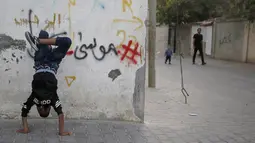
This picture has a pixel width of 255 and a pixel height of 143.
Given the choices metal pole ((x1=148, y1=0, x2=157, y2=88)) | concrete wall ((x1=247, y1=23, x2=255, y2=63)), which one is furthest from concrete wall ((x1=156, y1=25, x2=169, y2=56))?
metal pole ((x1=148, y1=0, x2=157, y2=88))

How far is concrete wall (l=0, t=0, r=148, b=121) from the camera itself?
551 centimetres

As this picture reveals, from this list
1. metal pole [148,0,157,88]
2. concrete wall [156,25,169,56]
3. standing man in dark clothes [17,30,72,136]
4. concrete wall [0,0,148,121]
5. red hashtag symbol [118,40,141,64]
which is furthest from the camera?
concrete wall [156,25,169,56]

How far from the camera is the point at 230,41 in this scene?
19.3 meters

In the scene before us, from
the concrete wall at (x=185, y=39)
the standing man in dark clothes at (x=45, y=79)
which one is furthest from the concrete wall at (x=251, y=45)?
the standing man in dark clothes at (x=45, y=79)

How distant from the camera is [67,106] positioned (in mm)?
5723

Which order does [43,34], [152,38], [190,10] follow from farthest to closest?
[190,10]
[152,38]
[43,34]

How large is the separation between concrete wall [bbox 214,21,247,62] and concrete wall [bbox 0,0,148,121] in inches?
527

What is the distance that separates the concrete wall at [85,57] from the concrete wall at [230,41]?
1338 centimetres

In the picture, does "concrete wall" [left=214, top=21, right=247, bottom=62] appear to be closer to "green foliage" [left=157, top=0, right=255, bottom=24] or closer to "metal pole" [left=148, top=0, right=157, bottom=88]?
"green foliage" [left=157, top=0, right=255, bottom=24]

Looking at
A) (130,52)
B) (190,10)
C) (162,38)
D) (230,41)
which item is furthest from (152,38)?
(162,38)

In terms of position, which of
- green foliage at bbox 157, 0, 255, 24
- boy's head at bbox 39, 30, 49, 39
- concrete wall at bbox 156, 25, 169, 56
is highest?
green foliage at bbox 157, 0, 255, 24

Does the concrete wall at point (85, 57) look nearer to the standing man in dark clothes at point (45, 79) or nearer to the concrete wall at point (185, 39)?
the standing man in dark clothes at point (45, 79)

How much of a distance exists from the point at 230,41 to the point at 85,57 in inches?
593

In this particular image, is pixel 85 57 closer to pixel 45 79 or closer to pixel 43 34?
pixel 43 34
